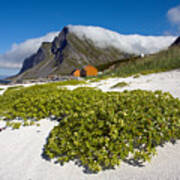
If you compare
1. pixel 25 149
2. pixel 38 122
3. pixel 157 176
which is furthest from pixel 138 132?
pixel 38 122

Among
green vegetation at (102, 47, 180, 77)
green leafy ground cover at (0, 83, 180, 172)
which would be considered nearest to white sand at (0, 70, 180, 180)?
green leafy ground cover at (0, 83, 180, 172)

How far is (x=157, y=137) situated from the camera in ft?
11.3

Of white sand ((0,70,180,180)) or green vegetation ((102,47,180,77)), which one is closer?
white sand ((0,70,180,180))

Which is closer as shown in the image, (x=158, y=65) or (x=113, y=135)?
(x=113, y=135)

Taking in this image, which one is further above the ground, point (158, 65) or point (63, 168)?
point (158, 65)

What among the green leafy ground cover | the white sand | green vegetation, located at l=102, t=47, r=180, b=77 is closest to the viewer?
the white sand

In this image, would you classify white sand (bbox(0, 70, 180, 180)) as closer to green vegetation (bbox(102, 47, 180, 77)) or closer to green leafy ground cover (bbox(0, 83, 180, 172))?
green leafy ground cover (bbox(0, 83, 180, 172))

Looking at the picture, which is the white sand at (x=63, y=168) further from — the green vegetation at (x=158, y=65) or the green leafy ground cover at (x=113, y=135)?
the green vegetation at (x=158, y=65)

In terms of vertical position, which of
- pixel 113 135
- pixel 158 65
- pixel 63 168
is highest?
pixel 158 65

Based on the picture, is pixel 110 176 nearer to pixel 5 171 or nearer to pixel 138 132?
pixel 138 132

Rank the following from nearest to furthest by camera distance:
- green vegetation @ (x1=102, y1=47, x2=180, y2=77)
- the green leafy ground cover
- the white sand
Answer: the white sand < the green leafy ground cover < green vegetation @ (x1=102, y1=47, x2=180, y2=77)

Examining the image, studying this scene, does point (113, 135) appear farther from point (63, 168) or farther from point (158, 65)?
point (158, 65)

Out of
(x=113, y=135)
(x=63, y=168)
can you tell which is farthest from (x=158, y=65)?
(x=63, y=168)

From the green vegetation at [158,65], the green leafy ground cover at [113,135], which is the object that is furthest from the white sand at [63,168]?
the green vegetation at [158,65]
